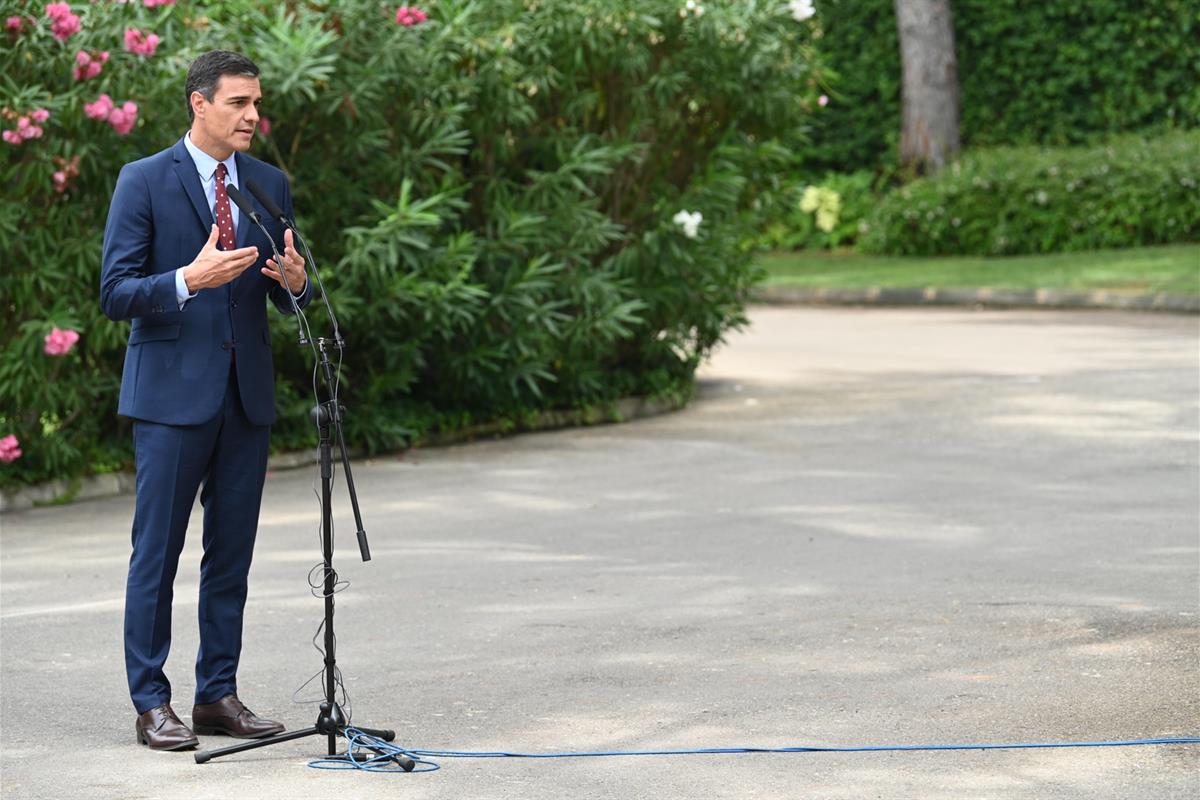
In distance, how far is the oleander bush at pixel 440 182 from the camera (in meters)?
10.5

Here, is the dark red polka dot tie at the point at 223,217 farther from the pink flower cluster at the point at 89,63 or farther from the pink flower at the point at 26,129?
the pink flower cluster at the point at 89,63

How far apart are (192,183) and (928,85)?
2300 centimetres

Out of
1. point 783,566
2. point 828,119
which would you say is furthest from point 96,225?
point 828,119

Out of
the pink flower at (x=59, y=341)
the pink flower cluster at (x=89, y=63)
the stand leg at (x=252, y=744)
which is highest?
the pink flower cluster at (x=89, y=63)

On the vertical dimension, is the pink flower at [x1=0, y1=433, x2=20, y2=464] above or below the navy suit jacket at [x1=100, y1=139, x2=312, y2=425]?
below

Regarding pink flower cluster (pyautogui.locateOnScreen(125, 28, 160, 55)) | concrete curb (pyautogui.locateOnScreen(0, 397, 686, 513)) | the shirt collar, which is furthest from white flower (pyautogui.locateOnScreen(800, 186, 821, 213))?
the shirt collar

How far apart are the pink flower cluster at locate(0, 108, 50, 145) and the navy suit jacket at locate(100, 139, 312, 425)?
169 inches

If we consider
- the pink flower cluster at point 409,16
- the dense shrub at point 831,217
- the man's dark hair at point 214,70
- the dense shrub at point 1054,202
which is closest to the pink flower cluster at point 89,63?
the pink flower cluster at point 409,16

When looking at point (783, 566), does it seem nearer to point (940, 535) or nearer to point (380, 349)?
point (940, 535)

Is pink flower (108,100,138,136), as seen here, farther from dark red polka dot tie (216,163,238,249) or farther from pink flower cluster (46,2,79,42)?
dark red polka dot tie (216,163,238,249)

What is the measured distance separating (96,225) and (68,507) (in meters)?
1.46

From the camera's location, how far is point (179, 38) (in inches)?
448

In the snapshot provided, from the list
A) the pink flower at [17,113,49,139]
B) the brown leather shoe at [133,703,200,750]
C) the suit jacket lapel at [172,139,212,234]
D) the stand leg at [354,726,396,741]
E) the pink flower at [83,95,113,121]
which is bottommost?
the stand leg at [354,726,396,741]

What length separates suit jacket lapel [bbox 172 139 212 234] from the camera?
19.6 feet
